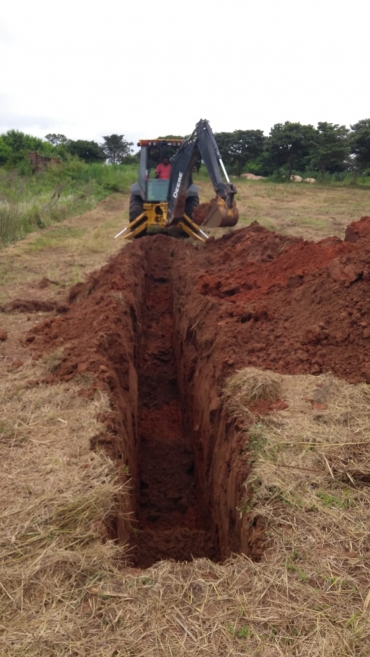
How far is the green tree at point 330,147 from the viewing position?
117 feet

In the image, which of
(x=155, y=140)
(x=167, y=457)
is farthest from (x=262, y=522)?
(x=155, y=140)

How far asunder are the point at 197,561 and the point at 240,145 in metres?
43.9

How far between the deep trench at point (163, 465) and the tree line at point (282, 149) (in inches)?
A: 1101

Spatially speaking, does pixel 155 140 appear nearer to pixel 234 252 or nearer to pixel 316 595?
pixel 234 252

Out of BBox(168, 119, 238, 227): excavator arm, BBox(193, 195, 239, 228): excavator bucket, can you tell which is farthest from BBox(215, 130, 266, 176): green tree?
BBox(193, 195, 239, 228): excavator bucket

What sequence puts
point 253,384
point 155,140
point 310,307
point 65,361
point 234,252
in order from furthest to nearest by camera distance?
1. point 155,140
2. point 234,252
3. point 310,307
4. point 65,361
5. point 253,384

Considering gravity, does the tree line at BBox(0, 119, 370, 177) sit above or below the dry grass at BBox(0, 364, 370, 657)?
above

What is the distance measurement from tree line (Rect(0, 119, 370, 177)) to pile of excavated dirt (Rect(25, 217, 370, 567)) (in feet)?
92.9

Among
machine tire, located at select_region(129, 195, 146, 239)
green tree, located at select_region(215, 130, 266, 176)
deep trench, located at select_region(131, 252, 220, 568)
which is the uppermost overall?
green tree, located at select_region(215, 130, 266, 176)

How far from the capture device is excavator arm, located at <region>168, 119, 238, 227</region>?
11.1m

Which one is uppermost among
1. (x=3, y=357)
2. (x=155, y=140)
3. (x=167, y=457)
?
(x=155, y=140)

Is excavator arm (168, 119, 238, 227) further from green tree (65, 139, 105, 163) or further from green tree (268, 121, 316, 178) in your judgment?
green tree (65, 139, 105, 163)

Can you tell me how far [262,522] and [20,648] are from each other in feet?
5.04

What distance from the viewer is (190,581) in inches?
113
